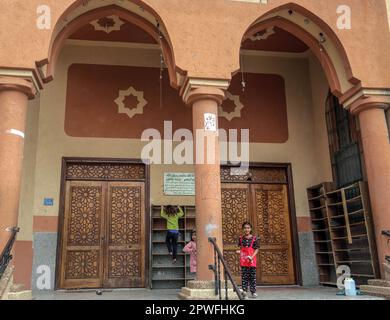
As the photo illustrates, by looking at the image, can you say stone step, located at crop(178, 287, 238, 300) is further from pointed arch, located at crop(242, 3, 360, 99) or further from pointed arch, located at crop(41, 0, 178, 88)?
pointed arch, located at crop(242, 3, 360, 99)

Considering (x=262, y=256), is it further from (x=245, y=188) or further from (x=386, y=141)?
(x=386, y=141)

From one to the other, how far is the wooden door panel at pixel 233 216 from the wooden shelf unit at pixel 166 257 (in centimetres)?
72

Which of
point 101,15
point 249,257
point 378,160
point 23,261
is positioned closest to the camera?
point 249,257

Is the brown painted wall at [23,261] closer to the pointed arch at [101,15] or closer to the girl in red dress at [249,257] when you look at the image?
the pointed arch at [101,15]

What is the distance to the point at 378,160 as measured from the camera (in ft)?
22.4

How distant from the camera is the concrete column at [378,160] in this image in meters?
6.70

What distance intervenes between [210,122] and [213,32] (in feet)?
4.76

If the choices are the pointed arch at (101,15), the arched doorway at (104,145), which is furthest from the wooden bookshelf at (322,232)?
the pointed arch at (101,15)

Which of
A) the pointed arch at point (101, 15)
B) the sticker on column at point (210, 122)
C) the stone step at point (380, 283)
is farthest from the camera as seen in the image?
the pointed arch at point (101, 15)

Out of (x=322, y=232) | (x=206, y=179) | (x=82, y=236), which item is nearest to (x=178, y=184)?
(x=82, y=236)

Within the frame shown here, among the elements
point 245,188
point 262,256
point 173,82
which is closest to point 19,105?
point 173,82

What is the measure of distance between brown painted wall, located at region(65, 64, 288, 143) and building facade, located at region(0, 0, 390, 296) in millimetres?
25

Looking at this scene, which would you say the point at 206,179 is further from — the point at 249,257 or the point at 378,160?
the point at 378,160
